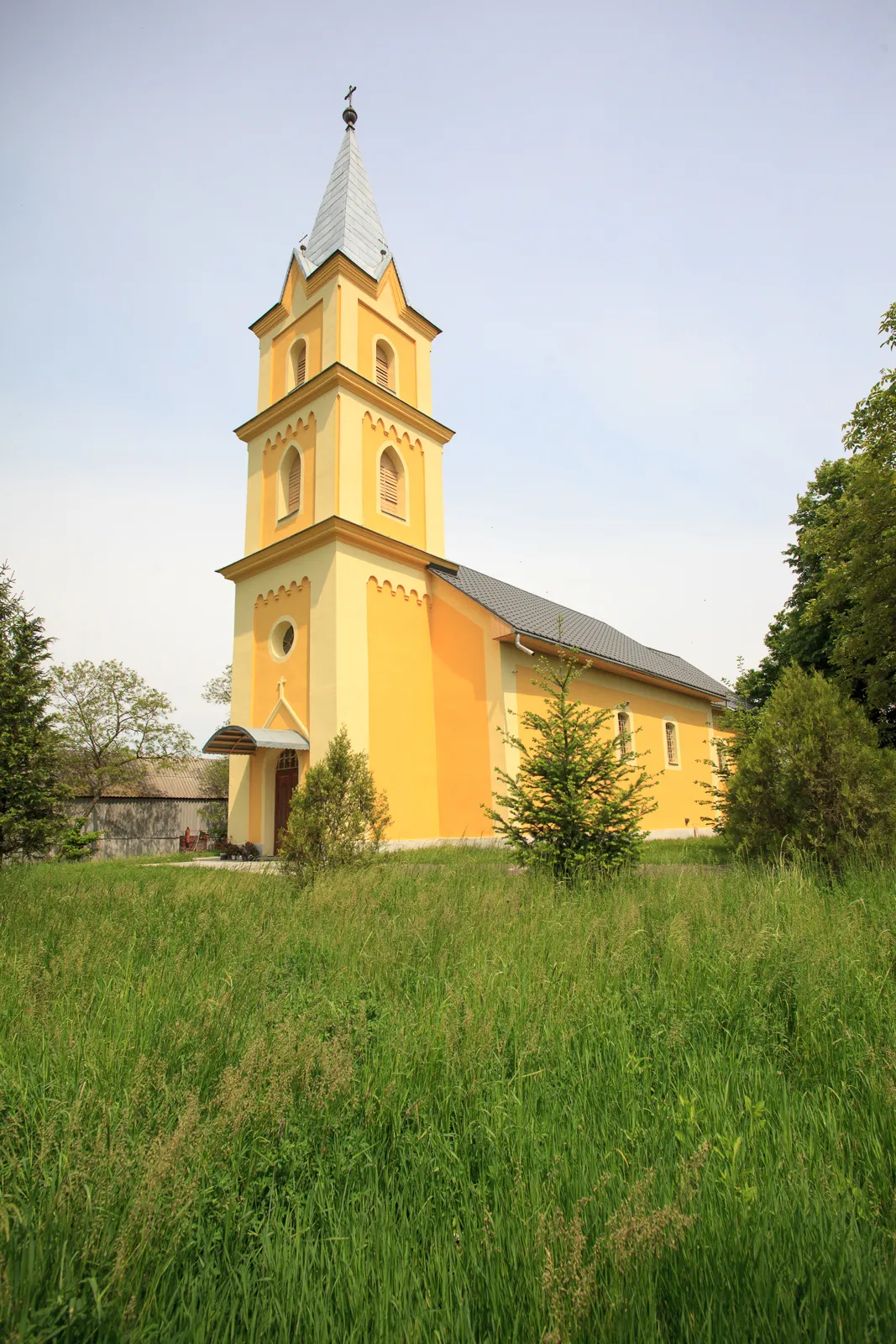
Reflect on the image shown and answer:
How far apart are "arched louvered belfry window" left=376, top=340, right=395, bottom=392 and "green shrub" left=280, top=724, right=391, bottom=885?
1289cm

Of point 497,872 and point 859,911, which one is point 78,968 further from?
point 859,911

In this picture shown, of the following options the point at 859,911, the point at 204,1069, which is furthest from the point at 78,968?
the point at 859,911

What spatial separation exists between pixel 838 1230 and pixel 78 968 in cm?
388

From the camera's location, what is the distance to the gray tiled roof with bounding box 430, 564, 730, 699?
17.3m

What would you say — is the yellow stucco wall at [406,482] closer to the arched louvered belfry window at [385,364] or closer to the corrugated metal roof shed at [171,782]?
the arched louvered belfry window at [385,364]

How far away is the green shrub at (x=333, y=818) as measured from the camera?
8.96m

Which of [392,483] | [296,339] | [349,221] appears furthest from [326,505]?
A: [349,221]

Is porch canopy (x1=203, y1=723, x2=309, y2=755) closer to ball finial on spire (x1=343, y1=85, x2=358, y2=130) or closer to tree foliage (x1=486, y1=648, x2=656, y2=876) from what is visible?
tree foliage (x1=486, y1=648, x2=656, y2=876)

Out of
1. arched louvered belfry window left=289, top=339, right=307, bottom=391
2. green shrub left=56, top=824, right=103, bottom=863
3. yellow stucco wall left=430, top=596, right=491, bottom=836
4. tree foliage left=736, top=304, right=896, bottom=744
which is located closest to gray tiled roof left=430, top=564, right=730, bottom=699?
yellow stucco wall left=430, top=596, right=491, bottom=836

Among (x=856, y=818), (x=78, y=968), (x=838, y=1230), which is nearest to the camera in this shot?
(x=838, y=1230)

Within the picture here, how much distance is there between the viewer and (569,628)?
23.4 meters

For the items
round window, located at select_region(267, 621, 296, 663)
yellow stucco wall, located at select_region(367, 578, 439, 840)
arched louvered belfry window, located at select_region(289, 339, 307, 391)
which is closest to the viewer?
yellow stucco wall, located at select_region(367, 578, 439, 840)

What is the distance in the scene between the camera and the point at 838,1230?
70.7 inches

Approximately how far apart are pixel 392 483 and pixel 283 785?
340 inches
